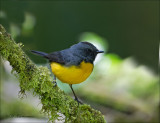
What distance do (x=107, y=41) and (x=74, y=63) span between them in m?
6.09

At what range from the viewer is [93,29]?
10117 millimetres

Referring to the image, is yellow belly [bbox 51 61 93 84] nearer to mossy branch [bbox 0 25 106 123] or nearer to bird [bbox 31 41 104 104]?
bird [bbox 31 41 104 104]

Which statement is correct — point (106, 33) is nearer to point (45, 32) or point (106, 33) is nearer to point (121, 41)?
point (121, 41)

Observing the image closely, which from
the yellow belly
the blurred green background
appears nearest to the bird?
the yellow belly

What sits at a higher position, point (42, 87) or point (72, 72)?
point (72, 72)

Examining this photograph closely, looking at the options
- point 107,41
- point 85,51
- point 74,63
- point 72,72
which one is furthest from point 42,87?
point 107,41

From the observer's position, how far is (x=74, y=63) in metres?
3.98

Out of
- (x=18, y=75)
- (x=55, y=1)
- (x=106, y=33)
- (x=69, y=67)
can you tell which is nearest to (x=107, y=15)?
(x=106, y=33)

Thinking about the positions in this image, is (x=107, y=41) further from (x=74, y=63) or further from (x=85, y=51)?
(x=74, y=63)

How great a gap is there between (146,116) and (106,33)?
4.60 m

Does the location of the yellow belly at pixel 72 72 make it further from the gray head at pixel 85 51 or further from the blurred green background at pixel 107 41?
the blurred green background at pixel 107 41

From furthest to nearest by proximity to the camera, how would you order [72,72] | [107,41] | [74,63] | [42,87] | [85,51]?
[107,41], [85,51], [74,63], [72,72], [42,87]

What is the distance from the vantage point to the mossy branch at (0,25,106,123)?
326 cm

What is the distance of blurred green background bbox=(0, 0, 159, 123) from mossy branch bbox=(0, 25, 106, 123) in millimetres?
981
